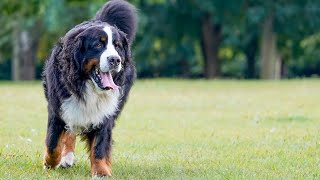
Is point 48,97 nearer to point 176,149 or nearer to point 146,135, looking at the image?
point 176,149

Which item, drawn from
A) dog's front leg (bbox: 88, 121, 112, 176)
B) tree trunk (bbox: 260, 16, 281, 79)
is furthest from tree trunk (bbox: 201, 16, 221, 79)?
dog's front leg (bbox: 88, 121, 112, 176)

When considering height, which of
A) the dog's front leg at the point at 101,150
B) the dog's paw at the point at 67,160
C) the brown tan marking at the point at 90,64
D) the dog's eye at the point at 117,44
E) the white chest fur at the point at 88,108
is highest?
the dog's eye at the point at 117,44

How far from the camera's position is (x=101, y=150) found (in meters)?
8.34

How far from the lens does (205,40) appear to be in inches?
1790

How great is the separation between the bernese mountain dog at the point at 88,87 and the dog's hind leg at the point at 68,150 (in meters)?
0.13

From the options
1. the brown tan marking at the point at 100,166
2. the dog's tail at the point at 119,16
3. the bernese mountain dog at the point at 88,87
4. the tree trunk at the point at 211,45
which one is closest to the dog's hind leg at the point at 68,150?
the bernese mountain dog at the point at 88,87

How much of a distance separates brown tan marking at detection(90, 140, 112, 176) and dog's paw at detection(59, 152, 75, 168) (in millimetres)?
663

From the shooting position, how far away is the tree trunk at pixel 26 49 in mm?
42406

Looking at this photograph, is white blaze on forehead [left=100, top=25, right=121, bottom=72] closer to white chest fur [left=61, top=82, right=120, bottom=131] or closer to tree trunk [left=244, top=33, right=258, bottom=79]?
white chest fur [left=61, top=82, right=120, bottom=131]

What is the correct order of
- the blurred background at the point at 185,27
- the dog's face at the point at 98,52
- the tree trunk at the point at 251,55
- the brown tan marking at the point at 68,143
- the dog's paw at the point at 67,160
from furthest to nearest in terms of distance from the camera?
the tree trunk at the point at 251,55 → the blurred background at the point at 185,27 → the brown tan marking at the point at 68,143 → the dog's paw at the point at 67,160 → the dog's face at the point at 98,52

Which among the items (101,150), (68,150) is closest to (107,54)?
(101,150)

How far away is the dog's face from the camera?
314 inches

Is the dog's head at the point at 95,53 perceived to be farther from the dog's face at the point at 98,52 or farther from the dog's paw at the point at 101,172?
the dog's paw at the point at 101,172

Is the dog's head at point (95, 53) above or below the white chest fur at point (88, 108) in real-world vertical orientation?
above
